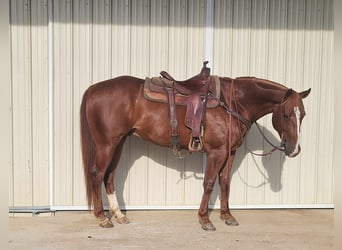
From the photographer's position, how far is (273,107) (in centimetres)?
388

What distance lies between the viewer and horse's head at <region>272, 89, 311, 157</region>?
3.68 meters

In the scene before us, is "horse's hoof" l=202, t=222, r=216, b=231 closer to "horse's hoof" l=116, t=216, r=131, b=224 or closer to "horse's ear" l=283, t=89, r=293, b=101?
"horse's hoof" l=116, t=216, r=131, b=224

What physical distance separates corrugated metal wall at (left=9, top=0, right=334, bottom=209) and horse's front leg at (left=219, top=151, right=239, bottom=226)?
1.31 ft

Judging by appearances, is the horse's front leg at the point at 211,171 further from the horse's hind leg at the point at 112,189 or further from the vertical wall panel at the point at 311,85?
the vertical wall panel at the point at 311,85

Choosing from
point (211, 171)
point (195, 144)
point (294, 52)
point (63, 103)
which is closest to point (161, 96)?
point (195, 144)

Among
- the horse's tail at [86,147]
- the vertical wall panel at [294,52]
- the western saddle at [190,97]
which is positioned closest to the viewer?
the western saddle at [190,97]

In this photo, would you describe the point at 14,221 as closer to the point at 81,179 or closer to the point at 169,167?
the point at 81,179

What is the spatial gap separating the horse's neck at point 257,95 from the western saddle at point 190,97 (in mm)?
239

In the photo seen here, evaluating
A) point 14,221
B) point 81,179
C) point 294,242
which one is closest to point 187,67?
point 81,179

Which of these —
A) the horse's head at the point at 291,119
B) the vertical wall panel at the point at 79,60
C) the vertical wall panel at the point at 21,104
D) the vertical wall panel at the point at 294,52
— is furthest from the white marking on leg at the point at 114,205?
the vertical wall panel at the point at 294,52

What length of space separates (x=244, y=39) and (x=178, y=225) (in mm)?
2015

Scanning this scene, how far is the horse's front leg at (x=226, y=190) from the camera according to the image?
405 cm

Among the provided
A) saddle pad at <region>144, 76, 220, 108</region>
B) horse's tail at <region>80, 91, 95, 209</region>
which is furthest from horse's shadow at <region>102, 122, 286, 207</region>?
saddle pad at <region>144, 76, 220, 108</region>

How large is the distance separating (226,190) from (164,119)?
3.04 feet
